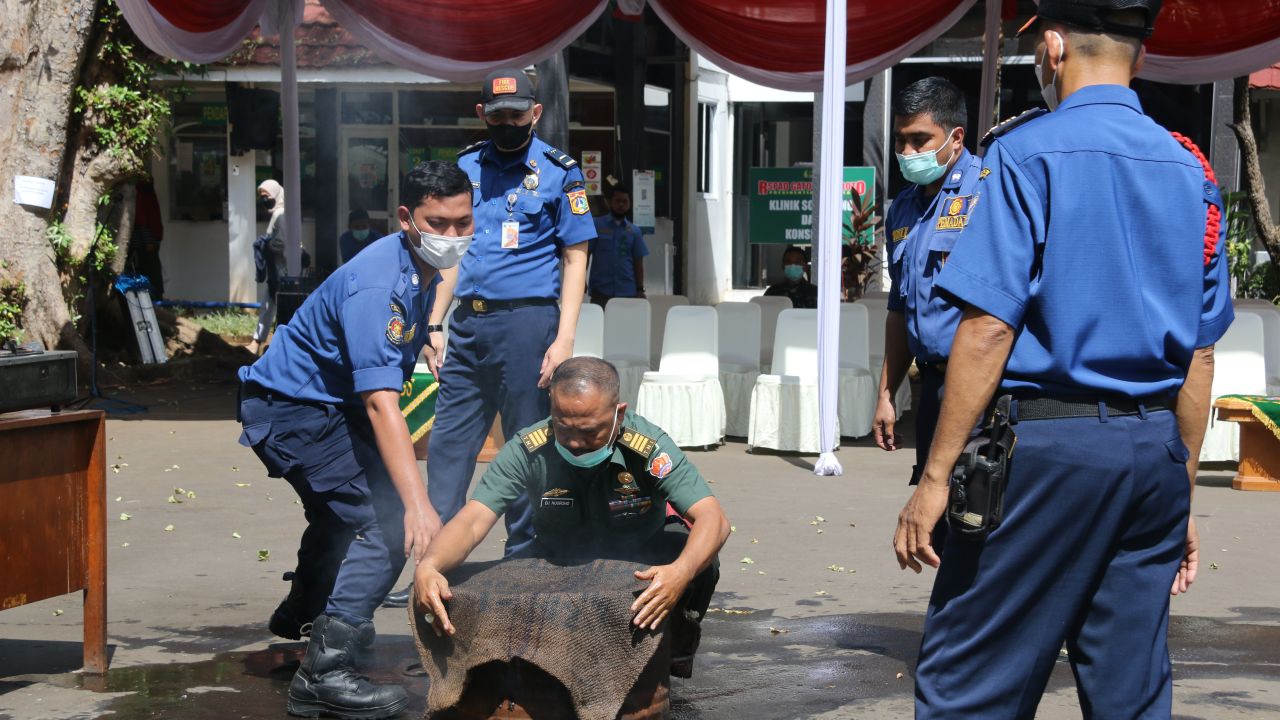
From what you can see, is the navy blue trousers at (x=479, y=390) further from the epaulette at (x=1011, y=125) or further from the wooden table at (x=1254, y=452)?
the wooden table at (x=1254, y=452)

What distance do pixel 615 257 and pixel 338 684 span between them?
360 inches

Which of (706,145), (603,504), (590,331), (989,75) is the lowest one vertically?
(603,504)

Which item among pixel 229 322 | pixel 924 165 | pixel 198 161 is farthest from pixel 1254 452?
pixel 198 161

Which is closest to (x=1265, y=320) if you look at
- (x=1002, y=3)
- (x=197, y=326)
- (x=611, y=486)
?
(x=1002, y=3)

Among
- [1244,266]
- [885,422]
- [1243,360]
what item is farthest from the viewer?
[1244,266]

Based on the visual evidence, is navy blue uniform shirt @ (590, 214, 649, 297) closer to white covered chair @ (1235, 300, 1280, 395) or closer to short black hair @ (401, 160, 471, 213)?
white covered chair @ (1235, 300, 1280, 395)

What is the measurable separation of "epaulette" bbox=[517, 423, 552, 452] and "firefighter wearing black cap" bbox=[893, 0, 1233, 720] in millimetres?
1528

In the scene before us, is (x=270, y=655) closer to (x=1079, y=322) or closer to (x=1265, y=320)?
(x=1079, y=322)

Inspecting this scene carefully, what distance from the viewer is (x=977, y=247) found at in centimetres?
273

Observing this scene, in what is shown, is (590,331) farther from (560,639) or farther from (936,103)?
(560,639)

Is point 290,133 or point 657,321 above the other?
point 290,133

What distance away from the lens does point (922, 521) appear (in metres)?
2.79

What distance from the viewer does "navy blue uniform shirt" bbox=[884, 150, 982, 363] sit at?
3572 mm

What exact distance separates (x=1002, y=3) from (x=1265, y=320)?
3074mm
